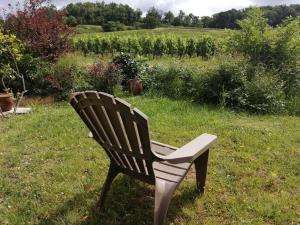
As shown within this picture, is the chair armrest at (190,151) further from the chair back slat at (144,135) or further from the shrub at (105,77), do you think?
the shrub at (105,77)

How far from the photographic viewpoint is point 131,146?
2.82m

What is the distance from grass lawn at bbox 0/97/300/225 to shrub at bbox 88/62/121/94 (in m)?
2.60

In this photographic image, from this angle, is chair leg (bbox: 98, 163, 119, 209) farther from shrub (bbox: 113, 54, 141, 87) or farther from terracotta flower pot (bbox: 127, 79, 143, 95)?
shrub (bbox: 113, 54, 141, 87)

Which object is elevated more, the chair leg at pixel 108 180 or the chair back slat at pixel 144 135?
the chair back slat at pixel 144 135

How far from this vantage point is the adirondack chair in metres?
2.60

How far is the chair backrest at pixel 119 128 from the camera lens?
101 inches

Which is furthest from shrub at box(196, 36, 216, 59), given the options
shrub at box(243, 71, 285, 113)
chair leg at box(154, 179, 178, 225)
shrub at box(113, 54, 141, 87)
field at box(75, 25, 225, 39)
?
chair leg at box(154, 179, 178, 225)

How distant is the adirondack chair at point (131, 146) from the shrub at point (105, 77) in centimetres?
563

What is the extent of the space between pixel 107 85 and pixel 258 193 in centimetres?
582

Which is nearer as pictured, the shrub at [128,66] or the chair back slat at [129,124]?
the chair back slat at [129,124]

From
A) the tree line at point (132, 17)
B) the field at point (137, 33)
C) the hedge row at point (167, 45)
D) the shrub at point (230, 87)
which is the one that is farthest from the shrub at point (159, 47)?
the tree line at point (132, 17)

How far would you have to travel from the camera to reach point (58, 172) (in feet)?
14.0

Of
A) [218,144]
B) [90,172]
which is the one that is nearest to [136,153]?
[90,172]

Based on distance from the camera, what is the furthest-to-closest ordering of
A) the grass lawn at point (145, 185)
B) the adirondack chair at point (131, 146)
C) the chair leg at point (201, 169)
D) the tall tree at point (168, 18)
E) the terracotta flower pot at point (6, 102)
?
the tall tree at point (168, 18)
the terracotta flower pot at point (6, 102)
the chair leg at point (201, 169)
the grass lawn at point (145, 185)
the adirondack chair at point (131, 146)
